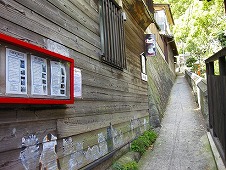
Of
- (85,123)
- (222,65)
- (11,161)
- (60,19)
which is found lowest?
(11,161)

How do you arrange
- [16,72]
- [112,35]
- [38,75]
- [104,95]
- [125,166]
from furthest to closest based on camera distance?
[112,35]
[125,166]
[104,95]
[38,75]
[16,72]

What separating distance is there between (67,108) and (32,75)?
120cm

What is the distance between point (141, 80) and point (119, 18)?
3265mm

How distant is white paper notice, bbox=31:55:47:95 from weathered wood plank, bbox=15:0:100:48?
26.7 inches

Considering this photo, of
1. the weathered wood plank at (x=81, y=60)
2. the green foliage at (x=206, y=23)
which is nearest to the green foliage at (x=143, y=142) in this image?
the weathered wood plank at (x=81, y=60)

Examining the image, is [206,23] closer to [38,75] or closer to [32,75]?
[38,75]

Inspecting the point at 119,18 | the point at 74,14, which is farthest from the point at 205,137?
the point at 74,14

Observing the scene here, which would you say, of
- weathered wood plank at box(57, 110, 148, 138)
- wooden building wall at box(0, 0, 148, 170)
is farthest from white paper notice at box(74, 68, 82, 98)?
weathered wood plank at box(57, 110, 148, 138)

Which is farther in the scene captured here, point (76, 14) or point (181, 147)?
point (181, 147)

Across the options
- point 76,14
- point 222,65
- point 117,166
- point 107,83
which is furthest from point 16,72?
point 117,166

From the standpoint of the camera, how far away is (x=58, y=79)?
11.6 feet

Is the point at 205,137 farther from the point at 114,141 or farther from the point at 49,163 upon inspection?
the point at 49,163

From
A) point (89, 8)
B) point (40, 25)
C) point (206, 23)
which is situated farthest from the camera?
point (206, 23)

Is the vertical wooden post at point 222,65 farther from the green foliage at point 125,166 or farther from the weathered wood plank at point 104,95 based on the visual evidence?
the green foliage at point 125,166
